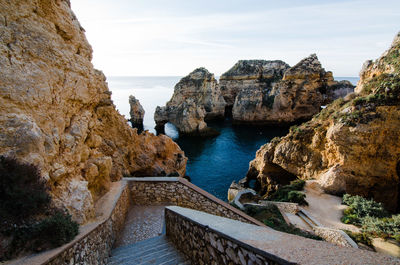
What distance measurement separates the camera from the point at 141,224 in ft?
26.1

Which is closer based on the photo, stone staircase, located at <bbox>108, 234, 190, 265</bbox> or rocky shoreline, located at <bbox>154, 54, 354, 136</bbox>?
stone staircase, located at <bbox>108, 234, 190, 265</bbox>

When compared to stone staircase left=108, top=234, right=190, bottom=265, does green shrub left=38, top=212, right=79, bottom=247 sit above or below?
above

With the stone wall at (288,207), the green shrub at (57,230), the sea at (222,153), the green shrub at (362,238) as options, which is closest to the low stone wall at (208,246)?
the green shrub at (57,230)

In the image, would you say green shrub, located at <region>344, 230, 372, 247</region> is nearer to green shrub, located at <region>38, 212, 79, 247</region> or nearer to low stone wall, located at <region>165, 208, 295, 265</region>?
low stone wall, located at <region>165, 208, 295, 265</region>

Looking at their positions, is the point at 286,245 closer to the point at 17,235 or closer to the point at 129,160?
→ the point at 17,235

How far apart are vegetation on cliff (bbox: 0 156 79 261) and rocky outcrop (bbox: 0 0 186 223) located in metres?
0.43

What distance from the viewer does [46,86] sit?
540cm

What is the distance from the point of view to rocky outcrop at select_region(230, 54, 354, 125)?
49.4 metres

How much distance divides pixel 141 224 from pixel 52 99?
510cm

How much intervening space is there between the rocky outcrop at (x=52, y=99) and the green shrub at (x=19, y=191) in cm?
32

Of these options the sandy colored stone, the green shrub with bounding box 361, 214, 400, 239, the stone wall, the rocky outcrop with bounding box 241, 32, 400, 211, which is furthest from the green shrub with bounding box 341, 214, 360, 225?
the sandy colored stone

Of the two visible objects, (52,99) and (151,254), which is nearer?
(151,254)

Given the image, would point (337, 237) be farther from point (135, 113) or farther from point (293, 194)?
point (135, 113)

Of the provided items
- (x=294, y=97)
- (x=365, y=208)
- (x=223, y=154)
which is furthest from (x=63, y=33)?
(x=294, y=97)
